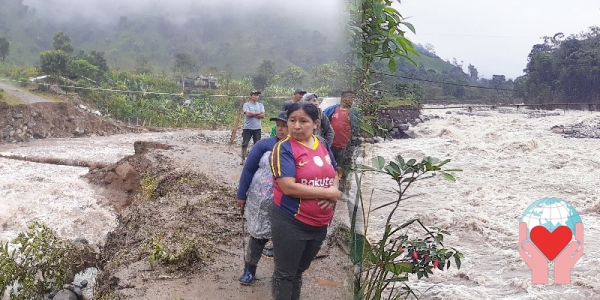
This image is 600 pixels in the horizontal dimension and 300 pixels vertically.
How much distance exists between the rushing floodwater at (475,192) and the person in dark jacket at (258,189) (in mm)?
624

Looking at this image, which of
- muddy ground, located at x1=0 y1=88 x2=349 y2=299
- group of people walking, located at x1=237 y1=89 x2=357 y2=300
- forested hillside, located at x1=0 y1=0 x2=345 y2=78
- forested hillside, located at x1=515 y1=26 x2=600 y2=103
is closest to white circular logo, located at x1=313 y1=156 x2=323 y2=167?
group of people walking, located at x1=237 y1=89 x2=357 y2=300

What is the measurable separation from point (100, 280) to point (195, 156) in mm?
4874

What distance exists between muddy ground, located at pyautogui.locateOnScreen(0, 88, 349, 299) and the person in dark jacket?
0.34 m

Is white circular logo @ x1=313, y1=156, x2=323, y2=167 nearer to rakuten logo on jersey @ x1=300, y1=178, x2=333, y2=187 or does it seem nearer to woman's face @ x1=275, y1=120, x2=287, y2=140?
rakuten logo on jersey @ x1=300, y1=178, x2=333, y2=187

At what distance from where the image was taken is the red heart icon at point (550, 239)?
11.0 feet

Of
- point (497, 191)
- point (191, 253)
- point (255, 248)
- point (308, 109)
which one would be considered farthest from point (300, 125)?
point (497, 191)

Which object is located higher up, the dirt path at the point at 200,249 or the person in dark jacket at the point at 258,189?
the person in dark jacket at the point at 258,189

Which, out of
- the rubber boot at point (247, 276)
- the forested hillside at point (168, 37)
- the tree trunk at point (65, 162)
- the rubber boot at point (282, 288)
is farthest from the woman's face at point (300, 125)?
the forested hillside at point (168, 37)

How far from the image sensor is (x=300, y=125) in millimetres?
2029

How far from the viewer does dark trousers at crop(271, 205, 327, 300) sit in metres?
2.08

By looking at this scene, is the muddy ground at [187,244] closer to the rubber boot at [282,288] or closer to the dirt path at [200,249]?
the dirt path at [200,249]

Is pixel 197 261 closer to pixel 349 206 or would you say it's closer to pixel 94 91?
pixel 349 206

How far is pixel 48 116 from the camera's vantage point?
49.2 feet

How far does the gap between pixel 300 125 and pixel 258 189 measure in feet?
3.04
